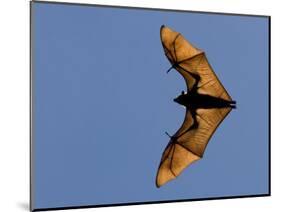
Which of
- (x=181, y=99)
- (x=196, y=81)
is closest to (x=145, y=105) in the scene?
(x=181, y=99)

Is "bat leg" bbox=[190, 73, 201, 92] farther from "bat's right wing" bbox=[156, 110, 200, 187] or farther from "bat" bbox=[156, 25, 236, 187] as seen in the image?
"bat's right wing" bbox=[156, 110, 200, 187]

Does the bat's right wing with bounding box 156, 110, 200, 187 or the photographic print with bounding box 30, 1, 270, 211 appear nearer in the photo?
the photographic print with bounding box 30, 1, 270, 211

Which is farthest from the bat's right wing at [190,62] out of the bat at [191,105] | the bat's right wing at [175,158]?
A: the bat's right wing at [175,158]

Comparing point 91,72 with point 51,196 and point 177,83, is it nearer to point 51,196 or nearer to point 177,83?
point 177,83

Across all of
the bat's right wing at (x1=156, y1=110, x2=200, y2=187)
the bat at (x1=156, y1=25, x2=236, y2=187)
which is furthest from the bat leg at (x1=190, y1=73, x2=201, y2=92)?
the bat's right wing at (x1=156, y1=110, x2=200, y2=187)

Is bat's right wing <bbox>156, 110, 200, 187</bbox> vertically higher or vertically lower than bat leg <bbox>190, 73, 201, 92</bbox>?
lower

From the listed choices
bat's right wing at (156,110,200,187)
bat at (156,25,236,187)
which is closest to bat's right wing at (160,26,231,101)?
bat at (156,25,236,187)

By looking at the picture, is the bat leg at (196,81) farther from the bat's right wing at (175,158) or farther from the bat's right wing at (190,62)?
the bat's right wing at (175,158)

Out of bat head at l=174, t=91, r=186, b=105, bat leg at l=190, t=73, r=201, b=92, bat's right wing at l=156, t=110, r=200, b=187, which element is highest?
bat leg at l=190, t=73, r=201, b=92
